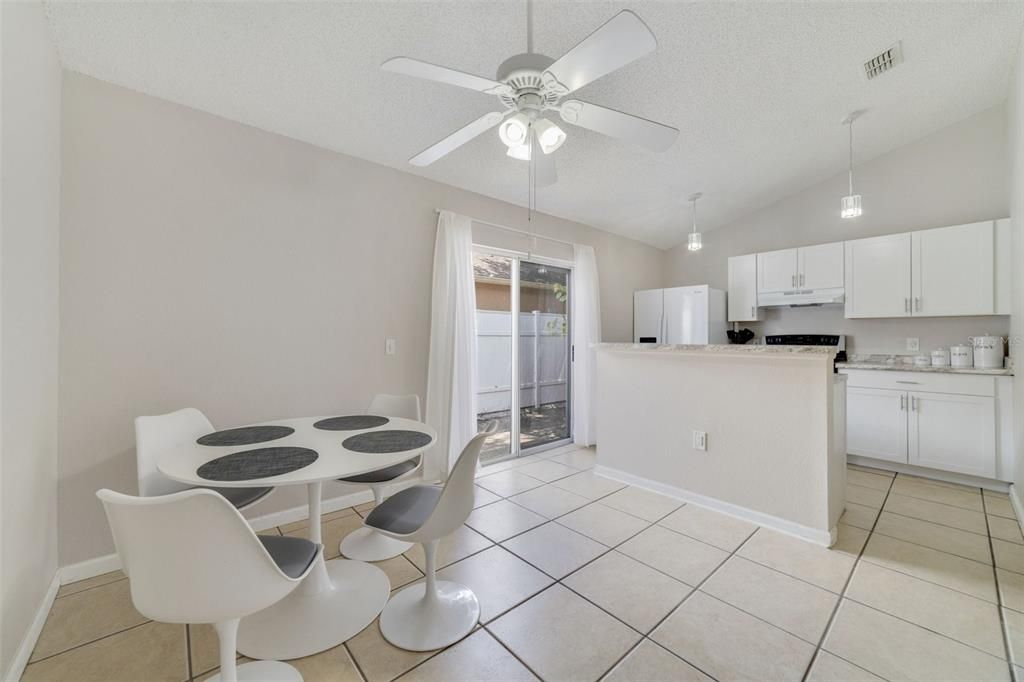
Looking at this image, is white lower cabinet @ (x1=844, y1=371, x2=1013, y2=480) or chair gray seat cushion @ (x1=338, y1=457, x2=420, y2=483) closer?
chair gray seat cushion @ (x1=338, y1=457, x2=420, y2=483)

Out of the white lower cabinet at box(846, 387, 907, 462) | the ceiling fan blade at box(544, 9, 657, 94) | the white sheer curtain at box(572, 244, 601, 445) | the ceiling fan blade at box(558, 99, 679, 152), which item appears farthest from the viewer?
the white sheer curtain at box(572, 244, 601, 445)

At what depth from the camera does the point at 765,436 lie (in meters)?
2.59

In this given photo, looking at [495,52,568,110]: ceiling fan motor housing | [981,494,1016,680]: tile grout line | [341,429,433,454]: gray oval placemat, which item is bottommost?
[981,494,1016,680]: tile grout line

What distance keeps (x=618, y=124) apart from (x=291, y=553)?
209cm

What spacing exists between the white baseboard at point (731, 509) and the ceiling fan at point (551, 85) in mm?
2360

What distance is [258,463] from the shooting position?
60.9 inches

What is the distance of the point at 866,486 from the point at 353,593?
3899mm

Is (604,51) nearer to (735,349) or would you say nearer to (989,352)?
(735,349)

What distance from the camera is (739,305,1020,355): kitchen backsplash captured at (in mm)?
3605

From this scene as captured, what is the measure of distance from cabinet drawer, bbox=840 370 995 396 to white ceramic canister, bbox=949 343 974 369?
31cm

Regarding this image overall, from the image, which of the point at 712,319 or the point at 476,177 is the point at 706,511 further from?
A: the point at 476,177

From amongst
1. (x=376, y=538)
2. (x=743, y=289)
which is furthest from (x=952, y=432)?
(x=376, y=538)

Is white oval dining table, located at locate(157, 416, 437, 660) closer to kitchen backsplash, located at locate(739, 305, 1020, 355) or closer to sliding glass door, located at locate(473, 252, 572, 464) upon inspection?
sliding glass door, located at locate(473, 252, 572, 464)

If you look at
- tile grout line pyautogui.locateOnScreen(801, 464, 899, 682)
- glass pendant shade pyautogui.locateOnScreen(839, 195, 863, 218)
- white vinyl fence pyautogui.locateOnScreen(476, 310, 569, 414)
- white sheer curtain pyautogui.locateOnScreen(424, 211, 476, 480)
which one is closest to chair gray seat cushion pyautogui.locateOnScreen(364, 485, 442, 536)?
white sheer curtain pyautogui.locateOnScreen(424, 211, 476, 480)
